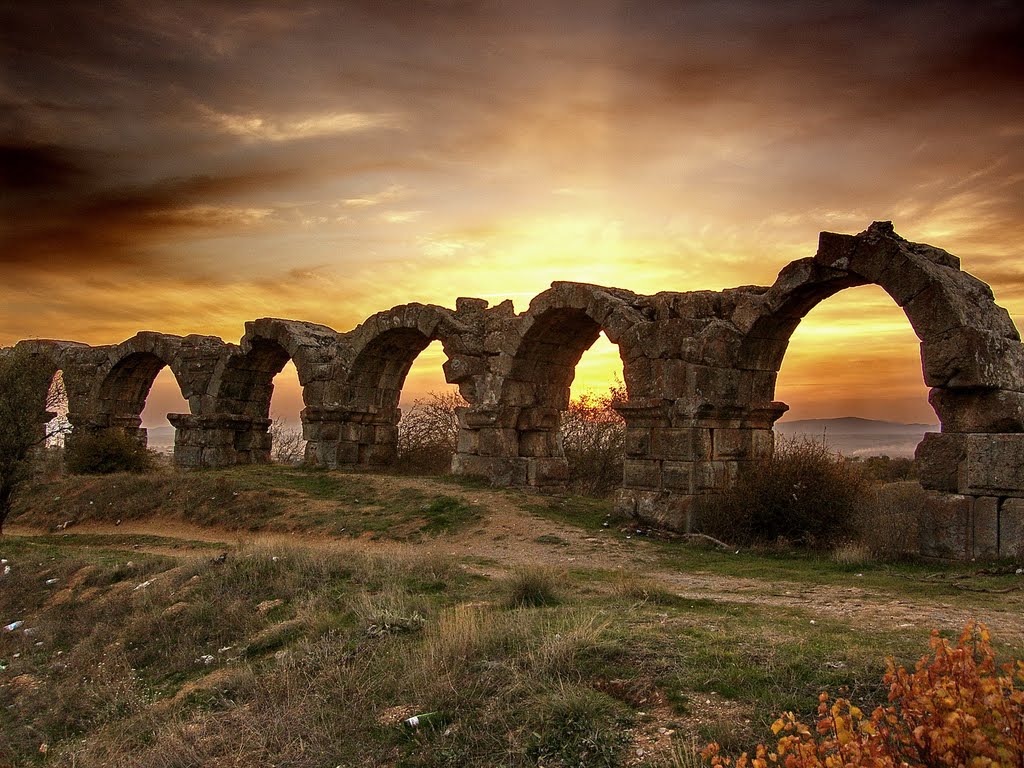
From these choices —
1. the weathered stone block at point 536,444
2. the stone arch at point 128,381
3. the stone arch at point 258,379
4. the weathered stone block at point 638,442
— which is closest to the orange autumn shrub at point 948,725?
the weathered stone block at point 638,442

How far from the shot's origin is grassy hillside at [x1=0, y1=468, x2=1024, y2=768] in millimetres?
4590

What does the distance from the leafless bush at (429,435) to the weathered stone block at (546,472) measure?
4.19m

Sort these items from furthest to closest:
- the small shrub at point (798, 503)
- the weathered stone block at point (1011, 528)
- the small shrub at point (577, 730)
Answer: the small shrub at point (798, 503) < the weathered stone block at point (1011, 528) < the small shrub at point (577, 730)

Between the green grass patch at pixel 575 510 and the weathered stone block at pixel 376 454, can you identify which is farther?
the weathered stone block at pixel 376 454

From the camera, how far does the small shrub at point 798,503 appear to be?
417 inches

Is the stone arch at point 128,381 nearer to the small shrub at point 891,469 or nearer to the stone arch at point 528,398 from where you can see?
the stone arch at point 528,398

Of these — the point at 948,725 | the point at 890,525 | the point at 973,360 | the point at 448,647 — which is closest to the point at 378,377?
the point at 890,525

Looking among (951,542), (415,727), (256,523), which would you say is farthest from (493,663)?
(256,523)

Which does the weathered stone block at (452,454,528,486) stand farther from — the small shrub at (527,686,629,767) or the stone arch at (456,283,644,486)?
the small shrub at (527,686,629,767)

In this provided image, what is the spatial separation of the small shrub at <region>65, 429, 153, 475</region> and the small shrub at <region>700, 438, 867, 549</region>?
14.8 metres

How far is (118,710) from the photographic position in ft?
20.1

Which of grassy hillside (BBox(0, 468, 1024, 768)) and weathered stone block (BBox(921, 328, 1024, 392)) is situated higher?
weathered stone block (BBox(921, 328, 1024, 392))

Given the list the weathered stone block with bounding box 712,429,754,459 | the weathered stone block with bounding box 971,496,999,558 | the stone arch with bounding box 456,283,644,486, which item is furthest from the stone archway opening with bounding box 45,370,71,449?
the weathered stone block with bounding box 971,496,999,558

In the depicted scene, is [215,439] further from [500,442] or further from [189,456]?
[500,442]
